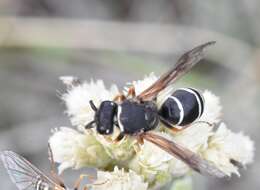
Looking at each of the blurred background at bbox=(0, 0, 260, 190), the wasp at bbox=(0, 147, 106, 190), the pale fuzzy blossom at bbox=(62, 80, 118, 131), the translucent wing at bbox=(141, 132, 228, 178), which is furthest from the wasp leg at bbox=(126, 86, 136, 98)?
the blurred background at bbox=(0, 0, 260, 190)

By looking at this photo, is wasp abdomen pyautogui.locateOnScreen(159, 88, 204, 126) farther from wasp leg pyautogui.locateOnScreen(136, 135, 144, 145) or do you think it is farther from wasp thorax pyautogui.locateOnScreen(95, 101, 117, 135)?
wasp thorax pyautogui.locateOnScreen(95, 101, 117, 135)

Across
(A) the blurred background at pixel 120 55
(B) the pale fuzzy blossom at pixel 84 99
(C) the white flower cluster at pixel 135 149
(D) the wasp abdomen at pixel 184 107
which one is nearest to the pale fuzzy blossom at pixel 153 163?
(C) the white flower cluster at pixel 135 149

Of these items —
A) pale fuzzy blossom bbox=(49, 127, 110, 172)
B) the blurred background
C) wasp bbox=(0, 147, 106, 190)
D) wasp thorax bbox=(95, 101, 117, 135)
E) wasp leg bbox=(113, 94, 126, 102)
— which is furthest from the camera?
the blurred background

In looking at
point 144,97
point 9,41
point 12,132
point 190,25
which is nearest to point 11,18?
point 9,41

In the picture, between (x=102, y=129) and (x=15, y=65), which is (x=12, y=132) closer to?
(x=15, y=65)

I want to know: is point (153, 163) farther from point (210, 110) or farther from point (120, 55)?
point (120, 55)

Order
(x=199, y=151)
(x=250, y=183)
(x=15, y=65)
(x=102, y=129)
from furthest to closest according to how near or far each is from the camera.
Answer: (x=15, y=65) < (x=250, y=183) < (x=199, y=151) < (x=102, y=129)

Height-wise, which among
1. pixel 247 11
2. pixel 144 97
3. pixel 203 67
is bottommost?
pixel 144 97
